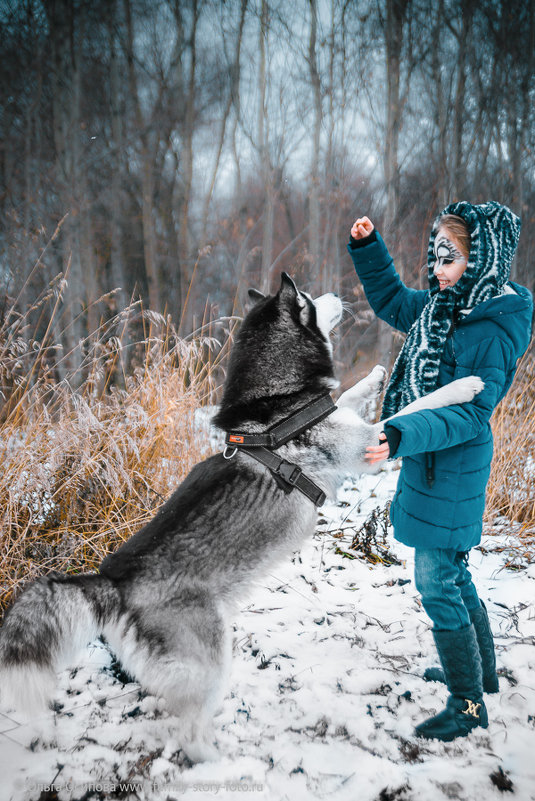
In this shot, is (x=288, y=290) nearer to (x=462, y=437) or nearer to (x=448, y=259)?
(x=448, y=259)

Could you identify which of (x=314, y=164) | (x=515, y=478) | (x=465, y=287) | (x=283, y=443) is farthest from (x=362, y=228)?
(x=314, y=164)

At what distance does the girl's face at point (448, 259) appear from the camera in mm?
1735

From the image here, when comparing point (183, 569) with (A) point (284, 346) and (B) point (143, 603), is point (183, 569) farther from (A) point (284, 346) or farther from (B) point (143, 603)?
(A) point (284, 346)

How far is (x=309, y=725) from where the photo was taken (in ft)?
6.43

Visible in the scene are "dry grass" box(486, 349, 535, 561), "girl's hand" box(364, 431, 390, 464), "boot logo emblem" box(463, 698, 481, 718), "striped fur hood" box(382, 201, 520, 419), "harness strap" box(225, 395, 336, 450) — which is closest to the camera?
"girl's hand" box(364, 431, 390, 464)

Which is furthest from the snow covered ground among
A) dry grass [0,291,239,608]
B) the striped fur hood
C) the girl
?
the striped fur hood

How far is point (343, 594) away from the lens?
9.82 feet

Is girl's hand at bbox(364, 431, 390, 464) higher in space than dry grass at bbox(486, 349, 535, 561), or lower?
higher

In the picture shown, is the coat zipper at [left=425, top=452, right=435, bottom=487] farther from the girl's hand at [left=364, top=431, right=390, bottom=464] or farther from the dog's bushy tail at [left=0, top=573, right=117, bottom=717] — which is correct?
the dog's bushy tail at [left=0, top=573, right=117, bottom=717]

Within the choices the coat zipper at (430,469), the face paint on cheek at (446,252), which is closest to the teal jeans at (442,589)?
the coat zipper at (430,469)

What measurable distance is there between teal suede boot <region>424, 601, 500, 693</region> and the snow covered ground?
0.06m

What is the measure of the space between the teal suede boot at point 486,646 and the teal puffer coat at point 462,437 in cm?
51

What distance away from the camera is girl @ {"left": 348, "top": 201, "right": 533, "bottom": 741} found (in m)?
1.65

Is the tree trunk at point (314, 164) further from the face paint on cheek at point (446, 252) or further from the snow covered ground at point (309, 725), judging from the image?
the snow covered ground at point (309, 725)
